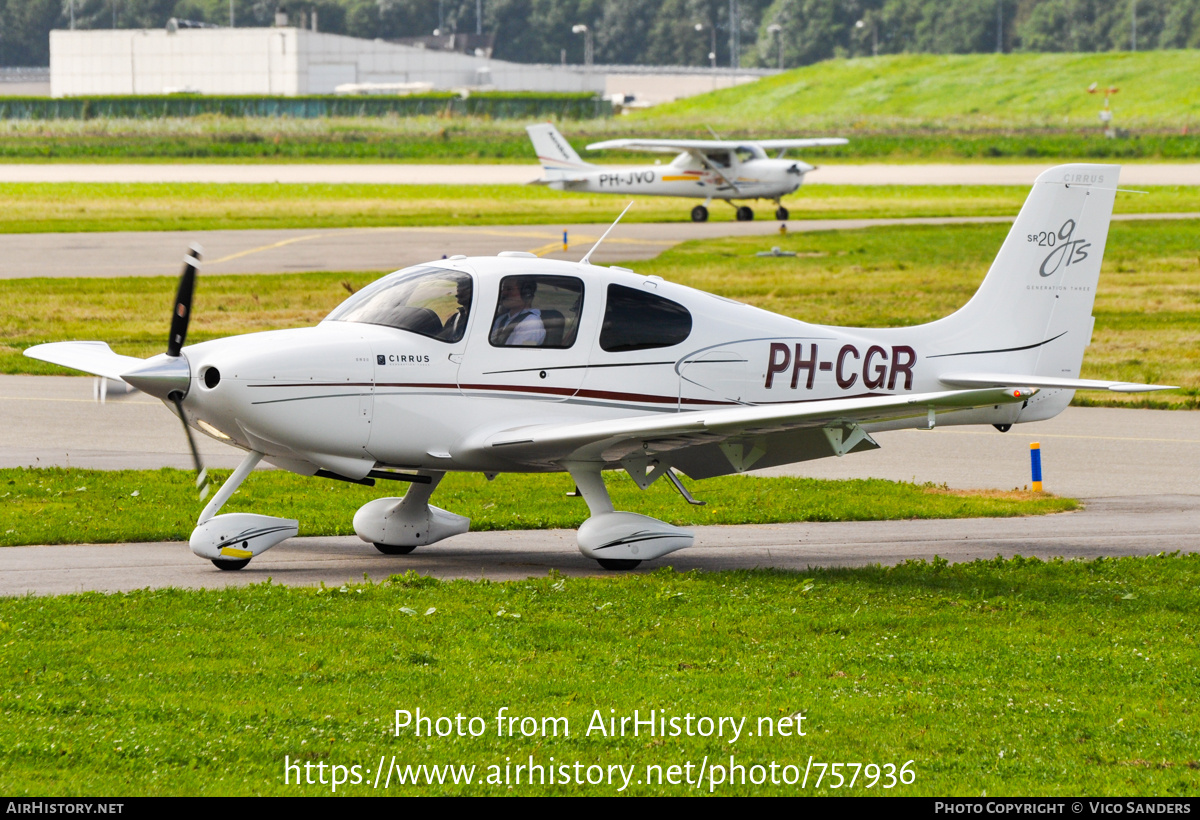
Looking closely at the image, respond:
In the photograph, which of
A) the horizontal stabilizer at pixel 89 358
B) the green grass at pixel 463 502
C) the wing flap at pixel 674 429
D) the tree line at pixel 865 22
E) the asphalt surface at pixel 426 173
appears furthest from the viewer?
the tree line at pixel 865 22

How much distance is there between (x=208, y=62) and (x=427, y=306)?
133091 millimetres

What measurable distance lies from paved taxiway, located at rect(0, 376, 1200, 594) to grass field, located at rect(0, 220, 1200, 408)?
3127mm

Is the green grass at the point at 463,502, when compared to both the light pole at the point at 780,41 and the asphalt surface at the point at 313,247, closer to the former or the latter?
the asphalt surface at the point at 313,247

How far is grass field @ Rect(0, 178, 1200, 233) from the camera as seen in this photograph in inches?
1848

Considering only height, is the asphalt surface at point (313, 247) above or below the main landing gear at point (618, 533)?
above

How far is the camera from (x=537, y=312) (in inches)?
457

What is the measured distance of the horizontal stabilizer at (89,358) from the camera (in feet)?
36.3

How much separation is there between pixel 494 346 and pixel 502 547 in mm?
2217

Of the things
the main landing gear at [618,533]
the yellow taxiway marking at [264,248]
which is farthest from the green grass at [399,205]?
the main landing gear at [618,533]

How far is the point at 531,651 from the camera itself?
8.84m

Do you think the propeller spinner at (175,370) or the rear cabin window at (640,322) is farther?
the rear cabin window at (640,322)

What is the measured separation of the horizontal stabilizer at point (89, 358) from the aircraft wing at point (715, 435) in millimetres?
2853

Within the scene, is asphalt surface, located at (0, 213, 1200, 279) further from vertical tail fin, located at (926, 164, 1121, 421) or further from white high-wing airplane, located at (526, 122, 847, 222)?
vertical tail fin, located at (926, 164, 1121, 421)
